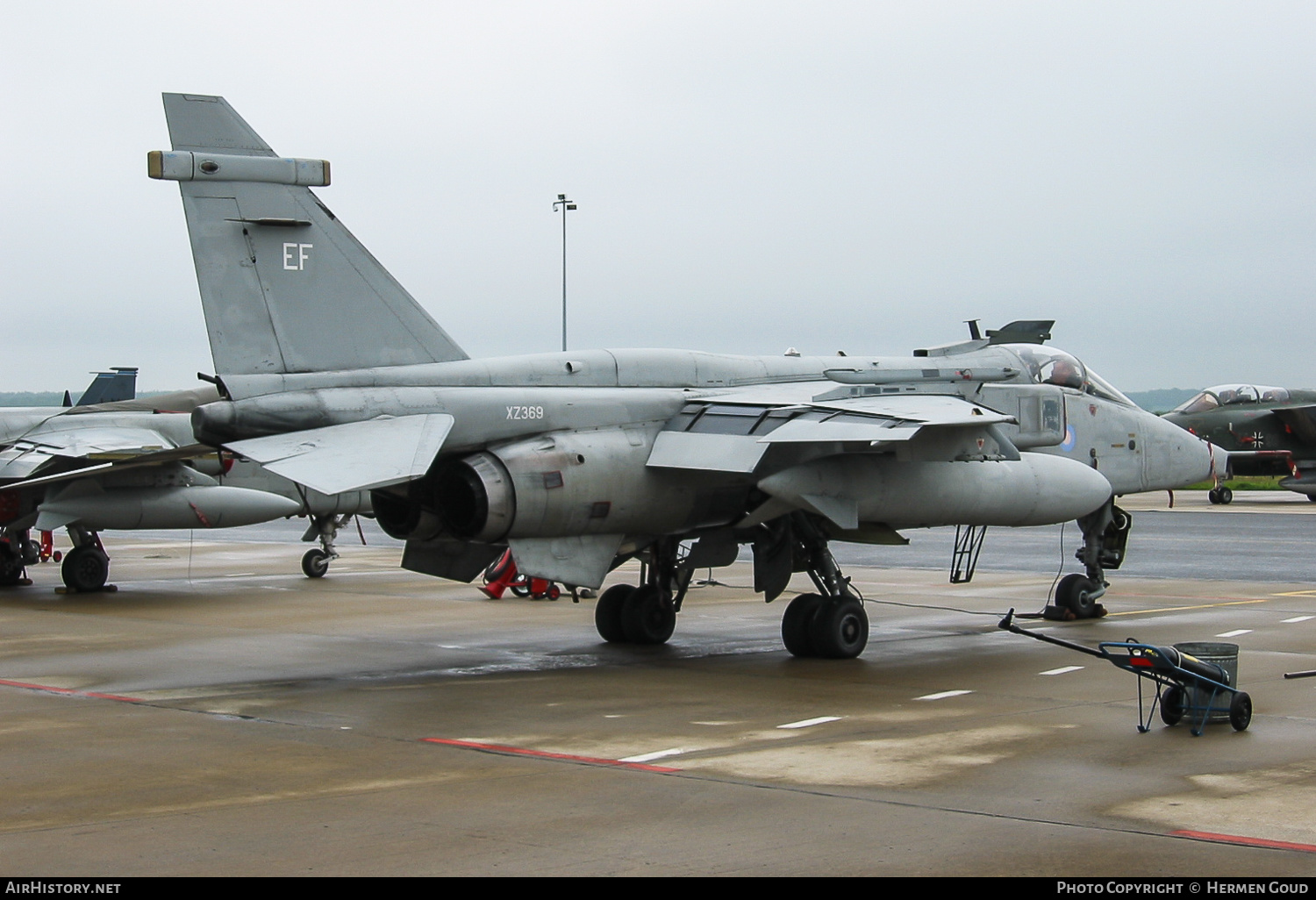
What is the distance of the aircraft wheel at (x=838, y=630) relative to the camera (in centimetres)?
1254

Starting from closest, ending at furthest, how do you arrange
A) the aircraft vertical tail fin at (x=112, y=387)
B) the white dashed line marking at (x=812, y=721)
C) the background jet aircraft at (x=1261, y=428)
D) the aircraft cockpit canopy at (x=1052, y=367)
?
the white dashed line marking at (x=812, y=721)
the aircraft cockpit canopy at (x=1052, y=367)
the aircraft vertical tail fin at (x=112, y=387)
the background jet aircraft at (x=1261, y=428)

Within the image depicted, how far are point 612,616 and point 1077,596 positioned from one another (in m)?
5.54

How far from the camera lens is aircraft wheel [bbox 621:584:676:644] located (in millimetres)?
13836

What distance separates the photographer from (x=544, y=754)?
27.1 feet

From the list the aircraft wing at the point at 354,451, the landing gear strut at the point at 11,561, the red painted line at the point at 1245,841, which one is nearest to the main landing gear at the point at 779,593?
the aircraft wing at the point at 354,451

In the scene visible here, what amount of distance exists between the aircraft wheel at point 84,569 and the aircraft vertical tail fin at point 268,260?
10.6 m

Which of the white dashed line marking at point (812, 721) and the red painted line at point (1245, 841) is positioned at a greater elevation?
the red painted line at point (1245, 841)

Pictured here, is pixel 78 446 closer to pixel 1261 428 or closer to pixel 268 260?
pixel 268 260

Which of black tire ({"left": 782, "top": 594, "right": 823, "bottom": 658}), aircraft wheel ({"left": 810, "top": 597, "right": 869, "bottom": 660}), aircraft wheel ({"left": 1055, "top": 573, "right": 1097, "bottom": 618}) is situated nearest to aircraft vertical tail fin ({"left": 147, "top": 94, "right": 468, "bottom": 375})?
black tire ({"left": 782, "top": 594, "right": 823, "bottom": 658})

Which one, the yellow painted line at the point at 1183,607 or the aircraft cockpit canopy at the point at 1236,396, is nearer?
the yellow painted line at the point at 1183,607

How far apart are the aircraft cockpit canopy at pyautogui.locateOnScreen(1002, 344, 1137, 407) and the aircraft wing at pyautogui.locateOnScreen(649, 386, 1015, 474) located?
→ 9.46 ft

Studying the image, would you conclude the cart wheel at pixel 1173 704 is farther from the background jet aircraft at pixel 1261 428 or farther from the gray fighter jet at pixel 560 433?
the background jet aircraft at pixel 1261 428

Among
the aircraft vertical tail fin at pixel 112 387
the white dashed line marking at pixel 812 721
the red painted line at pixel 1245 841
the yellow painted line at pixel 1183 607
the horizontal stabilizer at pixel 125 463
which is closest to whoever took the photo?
the red painted line at pixel 1245 841

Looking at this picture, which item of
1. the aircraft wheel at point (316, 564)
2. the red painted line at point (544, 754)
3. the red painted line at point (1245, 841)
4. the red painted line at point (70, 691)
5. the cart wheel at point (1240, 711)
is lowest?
the aircraft wheel at point (316, 564)
